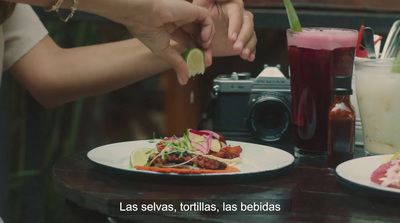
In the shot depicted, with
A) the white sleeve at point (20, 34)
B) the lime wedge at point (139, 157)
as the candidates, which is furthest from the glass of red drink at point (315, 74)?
the white sleeve at point (20, 34)

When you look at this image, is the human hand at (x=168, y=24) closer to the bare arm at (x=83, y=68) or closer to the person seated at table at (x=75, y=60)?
the person seated at table at (x=75, y=60)

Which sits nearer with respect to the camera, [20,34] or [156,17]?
[156,17]

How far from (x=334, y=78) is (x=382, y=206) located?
→ 331mm

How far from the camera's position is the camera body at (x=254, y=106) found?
5.06 ft

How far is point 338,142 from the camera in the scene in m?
1.26

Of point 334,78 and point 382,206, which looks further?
point 334,78

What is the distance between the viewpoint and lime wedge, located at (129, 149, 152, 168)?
1222mm

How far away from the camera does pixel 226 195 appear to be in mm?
1076

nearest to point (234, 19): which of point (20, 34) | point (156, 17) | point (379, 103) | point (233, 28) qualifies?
point (233, 28)

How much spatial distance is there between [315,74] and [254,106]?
0.74 feet

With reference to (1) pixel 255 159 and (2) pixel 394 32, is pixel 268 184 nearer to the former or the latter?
(1) pixel 255 159

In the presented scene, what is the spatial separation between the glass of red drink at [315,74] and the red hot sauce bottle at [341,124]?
10 centimetres

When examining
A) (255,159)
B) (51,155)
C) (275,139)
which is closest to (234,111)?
(275,139)

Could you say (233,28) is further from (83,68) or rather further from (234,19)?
(83,68)
